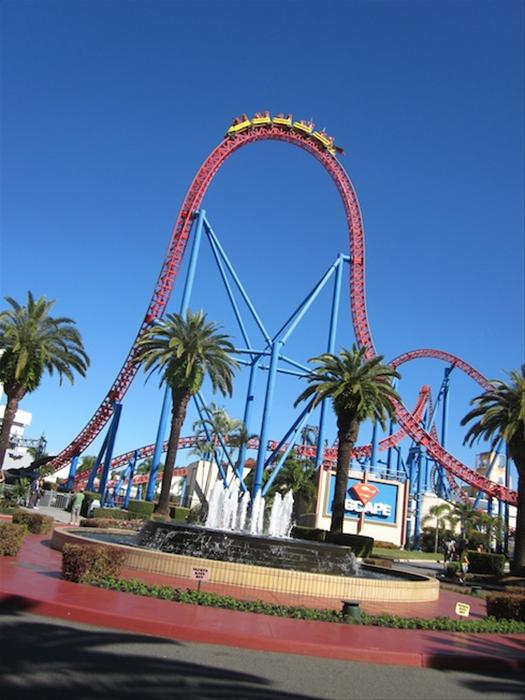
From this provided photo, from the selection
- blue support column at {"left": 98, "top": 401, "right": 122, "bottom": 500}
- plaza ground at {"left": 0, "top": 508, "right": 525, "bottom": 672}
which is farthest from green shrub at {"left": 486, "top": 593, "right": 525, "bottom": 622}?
blue support column at {"left": 98, "top": 401, "right": 122, "bottom": 500}

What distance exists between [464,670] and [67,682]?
16.0ft

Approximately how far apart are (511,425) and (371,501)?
16262mm

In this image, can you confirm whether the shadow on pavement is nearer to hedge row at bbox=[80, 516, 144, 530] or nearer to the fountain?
the fountain

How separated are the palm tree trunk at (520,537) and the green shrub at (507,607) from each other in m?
16.4

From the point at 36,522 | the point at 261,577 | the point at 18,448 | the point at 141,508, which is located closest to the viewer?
the point at 261,577

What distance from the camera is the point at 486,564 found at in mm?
28828

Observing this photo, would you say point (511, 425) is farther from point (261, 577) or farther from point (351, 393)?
point (261, 577)

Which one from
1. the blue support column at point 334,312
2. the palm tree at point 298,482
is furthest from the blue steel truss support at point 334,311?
the palm tree at point 298,482

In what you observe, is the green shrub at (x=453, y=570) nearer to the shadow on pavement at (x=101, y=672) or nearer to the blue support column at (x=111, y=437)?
the shadow on pavement at (x=101, y=672)

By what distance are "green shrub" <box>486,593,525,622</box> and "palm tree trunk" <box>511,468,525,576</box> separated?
53.8ft

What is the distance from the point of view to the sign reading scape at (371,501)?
1661 inches

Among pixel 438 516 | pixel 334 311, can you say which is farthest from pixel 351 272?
pixel 438 516

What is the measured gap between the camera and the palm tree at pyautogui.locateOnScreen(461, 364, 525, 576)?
27.5 metres

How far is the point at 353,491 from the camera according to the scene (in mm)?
42312
